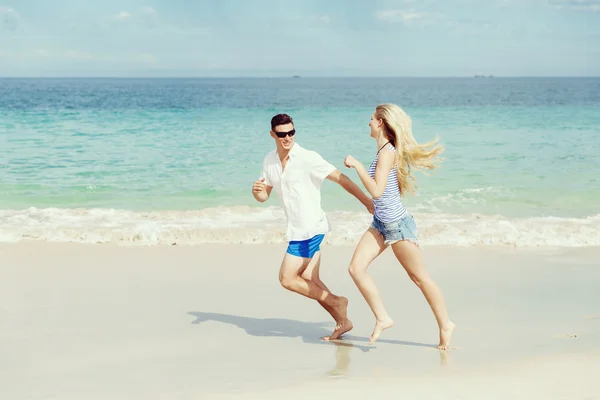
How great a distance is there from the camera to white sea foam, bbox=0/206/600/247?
33.6 feet

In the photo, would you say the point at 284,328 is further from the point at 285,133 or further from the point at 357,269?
the point at 285,133

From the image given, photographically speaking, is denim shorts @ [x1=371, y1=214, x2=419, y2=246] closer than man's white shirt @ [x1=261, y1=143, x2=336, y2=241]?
Yes

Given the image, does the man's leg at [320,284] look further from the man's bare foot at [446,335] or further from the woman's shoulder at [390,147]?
the woman's shoulder at [390,147]

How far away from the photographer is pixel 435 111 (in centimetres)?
4191

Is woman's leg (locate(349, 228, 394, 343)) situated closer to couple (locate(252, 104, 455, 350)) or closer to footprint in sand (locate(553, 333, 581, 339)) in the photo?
couple (locate(252, 104, 455, 350))

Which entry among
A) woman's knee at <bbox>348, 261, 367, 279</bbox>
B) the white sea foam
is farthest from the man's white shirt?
the white sea foam

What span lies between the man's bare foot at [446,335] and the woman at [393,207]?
60 millimetres

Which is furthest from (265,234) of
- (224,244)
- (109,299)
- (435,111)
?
(435,111)

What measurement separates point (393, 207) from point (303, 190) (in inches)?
26.0

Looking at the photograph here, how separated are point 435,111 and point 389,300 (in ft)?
118

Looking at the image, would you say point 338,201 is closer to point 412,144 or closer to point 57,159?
point 412,144

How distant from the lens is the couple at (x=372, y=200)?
526 cm

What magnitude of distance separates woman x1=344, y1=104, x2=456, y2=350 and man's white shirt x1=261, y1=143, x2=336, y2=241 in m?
0.36

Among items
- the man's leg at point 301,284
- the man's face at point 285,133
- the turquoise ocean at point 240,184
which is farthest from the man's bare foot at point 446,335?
the turquoise ocean at point 240,184
